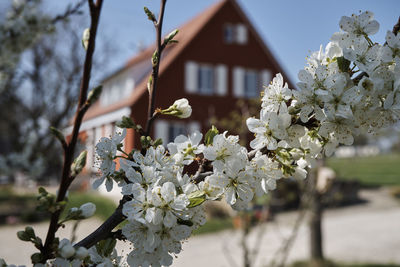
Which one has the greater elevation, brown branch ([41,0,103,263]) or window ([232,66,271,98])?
window ([232,66,271,98])

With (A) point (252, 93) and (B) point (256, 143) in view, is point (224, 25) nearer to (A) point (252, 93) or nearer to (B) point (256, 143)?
(A) point (252, 93)

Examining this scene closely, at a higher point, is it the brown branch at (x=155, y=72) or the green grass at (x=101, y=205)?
the brown branch at (x=155, y=72)

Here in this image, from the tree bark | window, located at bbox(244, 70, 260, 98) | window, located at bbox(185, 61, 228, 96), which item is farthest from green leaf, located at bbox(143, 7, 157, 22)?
window, located at bbox(244, 70, 260, 98)

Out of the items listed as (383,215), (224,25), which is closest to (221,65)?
(224,25)

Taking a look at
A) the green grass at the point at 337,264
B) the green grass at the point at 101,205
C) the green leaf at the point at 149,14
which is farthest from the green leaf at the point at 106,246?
the green grass at the point at 337,264

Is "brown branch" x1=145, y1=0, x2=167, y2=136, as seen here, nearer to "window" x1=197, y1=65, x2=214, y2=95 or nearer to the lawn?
the lawn

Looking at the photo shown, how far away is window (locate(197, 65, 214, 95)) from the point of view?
48.0 feet

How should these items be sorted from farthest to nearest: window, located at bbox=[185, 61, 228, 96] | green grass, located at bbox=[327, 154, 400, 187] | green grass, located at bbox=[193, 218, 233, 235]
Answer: window, located at bbox=[185, 61, 228, 96], green grass, located at bbox=[327, 154, 400, 187], green grass, located at bbox=[193, 218, 233, 235]

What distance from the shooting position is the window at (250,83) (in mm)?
15598

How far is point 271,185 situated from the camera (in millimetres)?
913

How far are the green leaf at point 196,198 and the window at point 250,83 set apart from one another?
49.1 ft

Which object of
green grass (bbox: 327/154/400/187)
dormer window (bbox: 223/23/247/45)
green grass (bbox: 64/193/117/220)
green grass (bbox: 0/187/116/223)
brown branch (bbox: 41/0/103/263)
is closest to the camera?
brown branch (bbox: 41/0/103/263)

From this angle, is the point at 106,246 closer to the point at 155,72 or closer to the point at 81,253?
the point at 81,253

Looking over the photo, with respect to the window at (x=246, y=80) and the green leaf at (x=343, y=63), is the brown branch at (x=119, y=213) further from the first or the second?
the window at (x=246, y=80)
